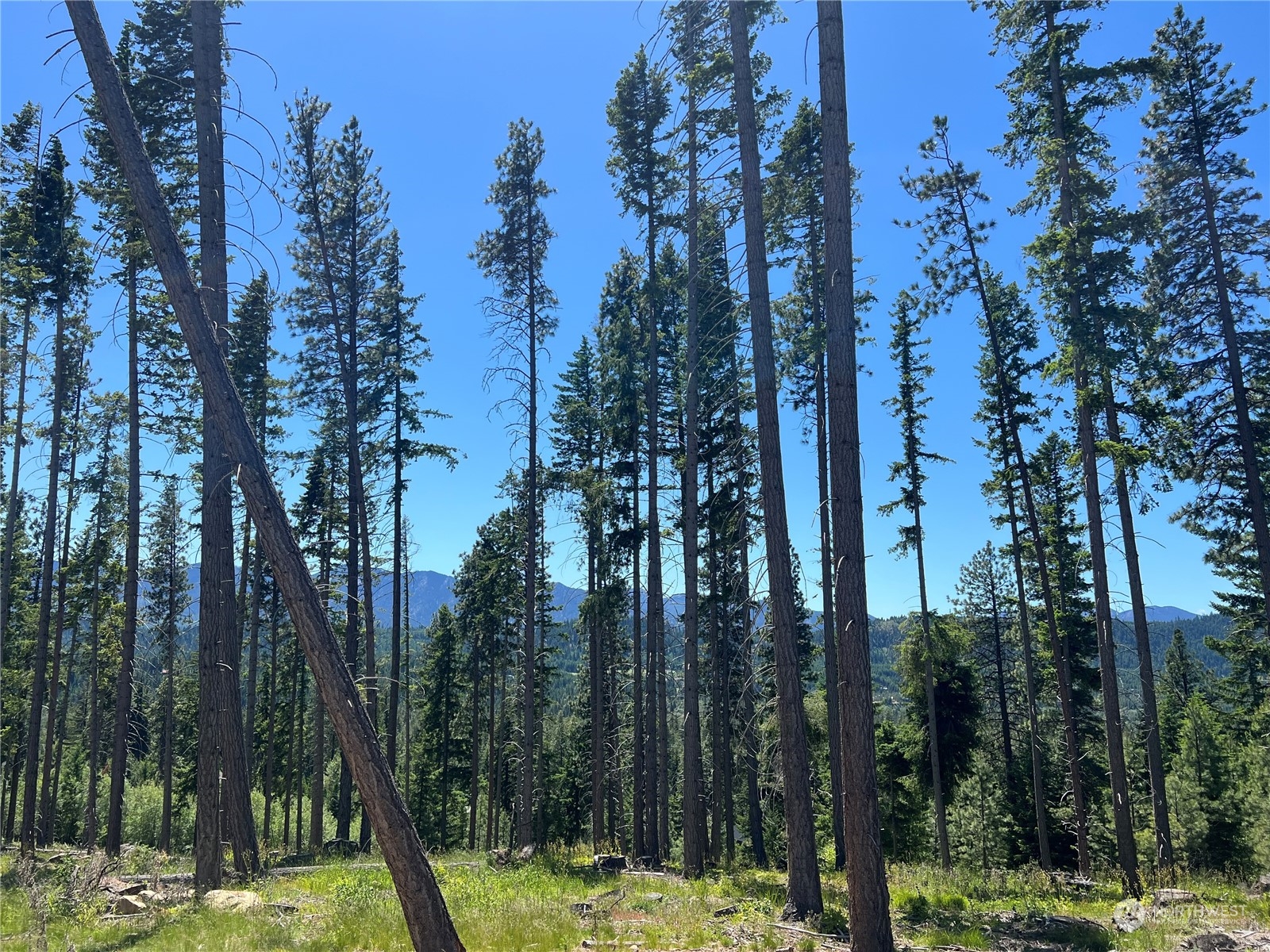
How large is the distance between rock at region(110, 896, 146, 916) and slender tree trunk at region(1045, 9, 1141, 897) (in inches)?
678

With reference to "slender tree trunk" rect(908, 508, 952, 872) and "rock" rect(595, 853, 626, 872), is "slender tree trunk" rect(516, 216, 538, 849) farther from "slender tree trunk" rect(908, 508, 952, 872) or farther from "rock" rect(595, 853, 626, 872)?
"slender tree trunk" rect(908, 508, 952, 872)

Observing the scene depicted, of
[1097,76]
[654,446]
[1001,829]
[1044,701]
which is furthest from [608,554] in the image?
[1001,829]

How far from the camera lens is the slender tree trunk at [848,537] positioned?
24.3ft

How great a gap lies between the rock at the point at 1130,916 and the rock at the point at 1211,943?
1189mm

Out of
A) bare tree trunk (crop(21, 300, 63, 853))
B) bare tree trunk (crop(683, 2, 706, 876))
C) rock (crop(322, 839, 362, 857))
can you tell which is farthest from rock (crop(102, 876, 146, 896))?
bare tree trunk (crop(21, 300, 63, 853))

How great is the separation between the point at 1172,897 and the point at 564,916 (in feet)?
35.1

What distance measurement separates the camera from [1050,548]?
2658 centimetres

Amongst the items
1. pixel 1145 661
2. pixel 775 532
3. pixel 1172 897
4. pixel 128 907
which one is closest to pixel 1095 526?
pixel 1145 661

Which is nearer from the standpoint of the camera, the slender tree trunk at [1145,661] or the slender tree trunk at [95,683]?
the slender tree trunk at [1145,661]

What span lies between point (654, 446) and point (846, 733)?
36.9 ft

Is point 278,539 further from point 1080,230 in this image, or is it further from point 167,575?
point 167,575

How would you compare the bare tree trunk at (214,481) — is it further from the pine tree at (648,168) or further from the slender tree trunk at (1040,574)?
the slender tree trunk at (1040,574)

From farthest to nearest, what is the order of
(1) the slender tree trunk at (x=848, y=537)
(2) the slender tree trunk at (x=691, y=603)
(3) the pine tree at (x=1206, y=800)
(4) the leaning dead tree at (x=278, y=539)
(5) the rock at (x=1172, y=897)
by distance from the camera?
(3) the pine tree at (x=1206, y=800), (2) the slender tree trunk at (x=691, y=603), (5) the rock at (x=1172, y=897), (1) the slender tree trunk at (x=848, y=537), (4) the leaning dead tree at (x=278, y=539)

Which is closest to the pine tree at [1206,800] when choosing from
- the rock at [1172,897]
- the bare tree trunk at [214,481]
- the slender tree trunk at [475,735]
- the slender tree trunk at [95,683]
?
the rock at [1172,897]
